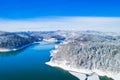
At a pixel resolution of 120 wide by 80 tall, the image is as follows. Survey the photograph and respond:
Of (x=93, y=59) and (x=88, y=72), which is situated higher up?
(x=93, y=59)

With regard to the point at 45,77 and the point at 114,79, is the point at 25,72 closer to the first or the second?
the point at 45,77

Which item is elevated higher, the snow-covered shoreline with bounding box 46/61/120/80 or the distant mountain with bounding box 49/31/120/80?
the distant mountain with bounding box 49/31/120/80

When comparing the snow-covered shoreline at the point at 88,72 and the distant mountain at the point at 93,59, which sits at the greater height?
the distant mountain at the point at 93,59

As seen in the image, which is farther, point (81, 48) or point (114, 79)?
point (81, 48)

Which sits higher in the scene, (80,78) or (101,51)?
(101,51)

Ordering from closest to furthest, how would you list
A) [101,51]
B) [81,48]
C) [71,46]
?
[101,51]
[81,48]
[71,46]

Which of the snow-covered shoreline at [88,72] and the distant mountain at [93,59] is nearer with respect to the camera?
the snow-covered shoreline at [88,72]

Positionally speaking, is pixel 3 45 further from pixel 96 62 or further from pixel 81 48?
pixel 96 62

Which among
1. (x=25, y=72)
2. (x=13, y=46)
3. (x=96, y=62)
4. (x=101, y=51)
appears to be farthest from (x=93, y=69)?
(x=13, y=46)

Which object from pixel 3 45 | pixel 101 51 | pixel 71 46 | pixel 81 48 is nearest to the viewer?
pixel 101 51

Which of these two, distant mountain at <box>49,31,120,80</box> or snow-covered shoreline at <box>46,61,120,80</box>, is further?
distant mountain at <box>49,31,120,80</box>

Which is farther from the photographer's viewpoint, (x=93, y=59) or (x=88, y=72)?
(x=93, y=59)
